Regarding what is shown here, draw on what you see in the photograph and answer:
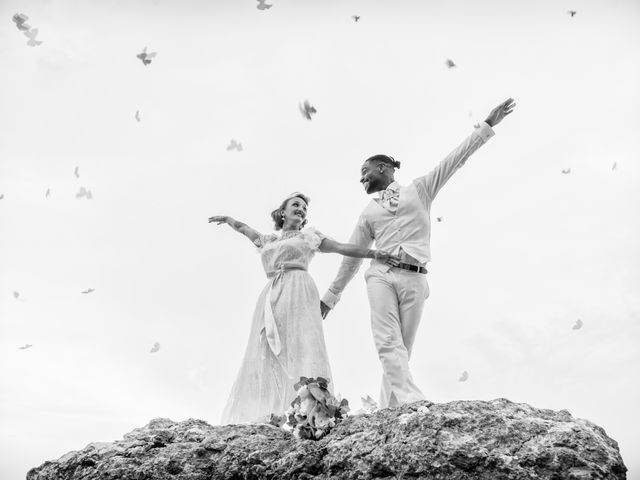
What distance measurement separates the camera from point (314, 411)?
220 inches

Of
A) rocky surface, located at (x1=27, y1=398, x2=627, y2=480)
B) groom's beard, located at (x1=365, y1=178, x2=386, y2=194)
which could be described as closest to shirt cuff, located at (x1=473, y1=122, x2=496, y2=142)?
groom's beard, located at (x1=365, y1=178, x2=386, y2=194)

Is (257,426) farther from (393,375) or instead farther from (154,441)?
(393,375)

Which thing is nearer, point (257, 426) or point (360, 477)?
point (360, 477)

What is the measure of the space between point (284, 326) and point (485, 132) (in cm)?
321

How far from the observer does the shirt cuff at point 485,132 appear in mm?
7375

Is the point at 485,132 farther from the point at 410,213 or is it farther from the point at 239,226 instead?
the point at 239,226

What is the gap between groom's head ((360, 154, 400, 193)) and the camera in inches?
318

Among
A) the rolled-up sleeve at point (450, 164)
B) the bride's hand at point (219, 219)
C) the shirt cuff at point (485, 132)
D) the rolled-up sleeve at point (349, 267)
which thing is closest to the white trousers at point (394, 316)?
the rolled-up sleeve at point (349, 267)

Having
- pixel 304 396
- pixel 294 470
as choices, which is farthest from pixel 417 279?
pixel 294 470

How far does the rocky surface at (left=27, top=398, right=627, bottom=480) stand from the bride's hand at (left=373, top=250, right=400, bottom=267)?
2.27m

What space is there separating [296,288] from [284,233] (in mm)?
792

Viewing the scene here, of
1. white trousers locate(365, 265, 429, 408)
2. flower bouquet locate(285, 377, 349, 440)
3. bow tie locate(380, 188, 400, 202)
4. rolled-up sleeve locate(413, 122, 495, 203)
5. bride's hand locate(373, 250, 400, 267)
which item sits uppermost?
rolled-up sleeve locate(413, 122, 495, 203)

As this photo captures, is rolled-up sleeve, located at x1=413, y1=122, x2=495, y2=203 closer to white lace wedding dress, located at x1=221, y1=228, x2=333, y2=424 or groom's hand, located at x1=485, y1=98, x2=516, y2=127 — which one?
groom's hand, located at x1=485, y1=98, x2=516, y2=127

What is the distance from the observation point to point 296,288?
819 cm
